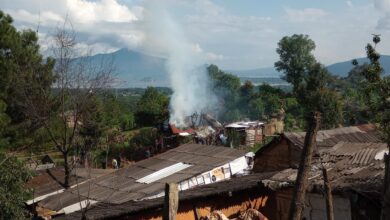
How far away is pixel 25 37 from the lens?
22.0 m

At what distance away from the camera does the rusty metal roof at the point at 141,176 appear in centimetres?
1367

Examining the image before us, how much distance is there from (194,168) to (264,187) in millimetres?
2978

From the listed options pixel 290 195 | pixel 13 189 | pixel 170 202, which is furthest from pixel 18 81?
pixel 170 202

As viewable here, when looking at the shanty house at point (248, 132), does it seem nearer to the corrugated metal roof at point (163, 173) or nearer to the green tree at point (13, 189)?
the corrugated metal roof at point (163, 173)

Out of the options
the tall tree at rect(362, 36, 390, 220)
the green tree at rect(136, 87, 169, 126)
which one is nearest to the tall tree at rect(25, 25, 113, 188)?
the tall tree at rect(362, 36, 390, 220)

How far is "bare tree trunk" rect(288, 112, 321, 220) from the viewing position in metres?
6.53

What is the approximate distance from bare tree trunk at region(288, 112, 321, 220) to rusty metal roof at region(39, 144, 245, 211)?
694 centimetres

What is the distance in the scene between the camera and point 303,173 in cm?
667

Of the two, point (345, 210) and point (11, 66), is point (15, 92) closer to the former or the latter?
point (11, 66)

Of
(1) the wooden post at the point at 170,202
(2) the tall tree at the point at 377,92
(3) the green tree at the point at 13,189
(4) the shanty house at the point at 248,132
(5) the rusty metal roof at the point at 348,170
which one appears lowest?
(4) the shanty house at the point at 248,132

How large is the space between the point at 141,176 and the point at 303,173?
9.30 m

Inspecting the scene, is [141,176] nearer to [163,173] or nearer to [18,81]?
[163,173]

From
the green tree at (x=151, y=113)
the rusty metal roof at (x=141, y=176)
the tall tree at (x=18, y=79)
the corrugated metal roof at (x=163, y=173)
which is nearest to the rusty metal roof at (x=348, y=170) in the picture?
the rusty metal roof at (x=141, y=176)

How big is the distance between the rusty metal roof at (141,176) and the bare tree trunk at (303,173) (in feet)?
22.8
